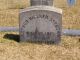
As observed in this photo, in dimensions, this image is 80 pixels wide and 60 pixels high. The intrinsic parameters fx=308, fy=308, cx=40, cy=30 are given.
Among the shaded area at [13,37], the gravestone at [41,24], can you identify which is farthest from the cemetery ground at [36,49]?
the gravestone at [41,24]

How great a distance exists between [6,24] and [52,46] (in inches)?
136

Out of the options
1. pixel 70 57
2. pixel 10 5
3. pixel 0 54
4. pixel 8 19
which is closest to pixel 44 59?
pixel 70 57

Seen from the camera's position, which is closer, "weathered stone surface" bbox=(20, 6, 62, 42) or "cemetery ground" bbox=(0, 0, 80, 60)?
"cemetery ground" bbox=(0, 0, 80, 60)

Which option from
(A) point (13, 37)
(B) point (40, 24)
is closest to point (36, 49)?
(B) point (40, 24)

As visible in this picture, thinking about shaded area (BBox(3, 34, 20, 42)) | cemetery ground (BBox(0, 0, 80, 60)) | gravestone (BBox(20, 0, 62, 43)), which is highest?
gravestone (BBox(20, 0, 62, 43))

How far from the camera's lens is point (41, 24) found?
A: 8.38 m

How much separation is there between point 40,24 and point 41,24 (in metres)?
0.03

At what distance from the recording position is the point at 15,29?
984cm

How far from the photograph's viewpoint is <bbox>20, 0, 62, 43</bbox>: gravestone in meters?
8.30

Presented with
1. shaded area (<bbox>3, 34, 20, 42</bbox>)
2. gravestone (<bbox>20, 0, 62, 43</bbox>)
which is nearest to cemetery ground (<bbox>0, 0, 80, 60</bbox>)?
shaded area (<bbox>3, 34, 20, 42</bbox>)

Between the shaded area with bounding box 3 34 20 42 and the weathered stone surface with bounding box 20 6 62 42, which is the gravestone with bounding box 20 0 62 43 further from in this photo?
the shaded area with bounding box 3 34 20 42

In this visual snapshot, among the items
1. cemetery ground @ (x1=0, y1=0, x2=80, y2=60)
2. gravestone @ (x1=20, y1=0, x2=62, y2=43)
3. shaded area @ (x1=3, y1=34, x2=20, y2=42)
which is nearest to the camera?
cemetery ground @ (x1=0, y1=0, x2=80, y2=60)

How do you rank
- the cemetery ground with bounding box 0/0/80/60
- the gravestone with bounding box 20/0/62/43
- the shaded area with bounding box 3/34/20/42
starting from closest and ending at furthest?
1. the cemetery ground with bounding box 0/0/80/60
2. the gravestone with bounding box 20/0/62/43
3. the shaded area with bounding box 3/34/20/42

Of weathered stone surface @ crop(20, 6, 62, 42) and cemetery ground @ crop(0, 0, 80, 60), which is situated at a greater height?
weathered stone surface @ crop(20, 6, 62, 42)
